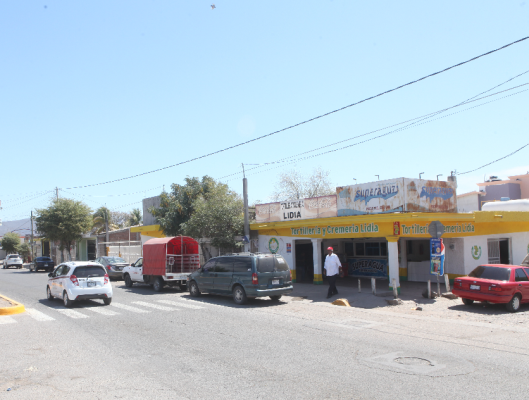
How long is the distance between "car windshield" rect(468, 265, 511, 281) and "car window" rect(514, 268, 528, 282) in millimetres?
297

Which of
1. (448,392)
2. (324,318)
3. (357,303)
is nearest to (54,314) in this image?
(324,318)

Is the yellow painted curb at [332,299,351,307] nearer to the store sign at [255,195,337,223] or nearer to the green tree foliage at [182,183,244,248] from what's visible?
the store sign at [255,195,337,223]

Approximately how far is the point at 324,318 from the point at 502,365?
222 inches

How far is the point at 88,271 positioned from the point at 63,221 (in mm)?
28092

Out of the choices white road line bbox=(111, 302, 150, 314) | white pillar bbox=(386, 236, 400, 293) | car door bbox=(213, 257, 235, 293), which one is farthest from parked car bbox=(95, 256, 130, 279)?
white pillar bbox=(386, 236, 400, 293)

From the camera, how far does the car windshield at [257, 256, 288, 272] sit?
50.3 ft

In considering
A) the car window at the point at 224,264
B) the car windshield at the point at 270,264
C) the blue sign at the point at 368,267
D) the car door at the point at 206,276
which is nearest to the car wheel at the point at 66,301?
the car door at the point at 206,276

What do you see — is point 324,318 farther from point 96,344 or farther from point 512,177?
point 512,177

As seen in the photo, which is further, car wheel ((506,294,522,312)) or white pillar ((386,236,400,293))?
white pillar ((386,236,400,293))

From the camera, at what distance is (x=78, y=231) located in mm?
41750

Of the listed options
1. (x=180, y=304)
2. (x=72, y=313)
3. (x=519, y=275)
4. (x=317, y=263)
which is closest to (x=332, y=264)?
(x=317, y=263)

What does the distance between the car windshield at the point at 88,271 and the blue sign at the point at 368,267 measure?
46.0 feet

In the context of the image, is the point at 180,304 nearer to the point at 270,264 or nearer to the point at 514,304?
the point at 270,264

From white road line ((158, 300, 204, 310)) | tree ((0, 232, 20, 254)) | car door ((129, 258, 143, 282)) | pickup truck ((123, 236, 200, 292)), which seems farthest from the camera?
tree ((0, 232, 20, 254))
